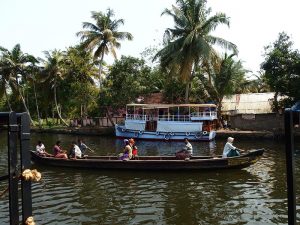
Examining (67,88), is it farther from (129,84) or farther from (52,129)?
(129,84)

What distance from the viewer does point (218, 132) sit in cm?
3556

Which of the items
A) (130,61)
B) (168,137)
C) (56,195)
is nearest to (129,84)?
(130,61)

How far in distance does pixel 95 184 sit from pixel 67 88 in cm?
3308

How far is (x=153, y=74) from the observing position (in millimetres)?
46344

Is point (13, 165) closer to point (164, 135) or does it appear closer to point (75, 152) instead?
point (75, 152)

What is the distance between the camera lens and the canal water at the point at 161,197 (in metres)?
11.8

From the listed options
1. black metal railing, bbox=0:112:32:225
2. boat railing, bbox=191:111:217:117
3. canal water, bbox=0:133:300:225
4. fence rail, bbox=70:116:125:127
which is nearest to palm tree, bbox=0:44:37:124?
fence rail, bbox=70:116:125:127

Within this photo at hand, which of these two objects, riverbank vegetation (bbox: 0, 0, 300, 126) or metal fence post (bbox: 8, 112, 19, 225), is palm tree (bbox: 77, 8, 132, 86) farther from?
metal fence post (bbox: 8, 112, 19, 225)

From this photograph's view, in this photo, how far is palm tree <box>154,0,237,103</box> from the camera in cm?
3522

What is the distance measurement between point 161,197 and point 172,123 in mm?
21250

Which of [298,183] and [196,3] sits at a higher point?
[196,3]

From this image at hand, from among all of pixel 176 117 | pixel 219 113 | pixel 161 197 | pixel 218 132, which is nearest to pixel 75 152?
pixel 161 197

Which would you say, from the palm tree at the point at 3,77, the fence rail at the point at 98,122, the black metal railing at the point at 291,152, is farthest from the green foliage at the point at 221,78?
the black metal railing at the point at 291,152

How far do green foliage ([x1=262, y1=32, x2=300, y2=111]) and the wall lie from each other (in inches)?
53.4
